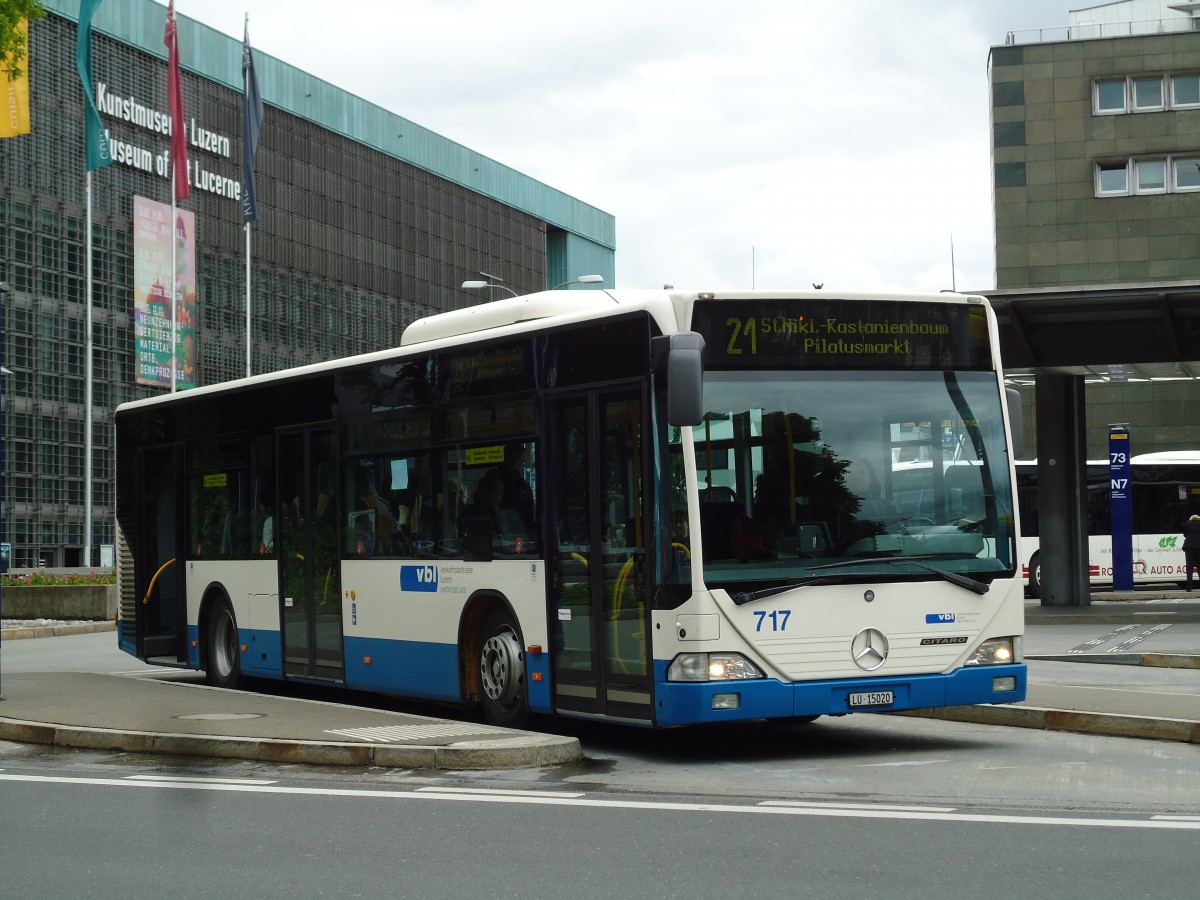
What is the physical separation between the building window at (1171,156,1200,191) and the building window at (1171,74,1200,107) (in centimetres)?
187

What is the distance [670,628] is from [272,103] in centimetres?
7969

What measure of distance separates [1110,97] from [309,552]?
164ft

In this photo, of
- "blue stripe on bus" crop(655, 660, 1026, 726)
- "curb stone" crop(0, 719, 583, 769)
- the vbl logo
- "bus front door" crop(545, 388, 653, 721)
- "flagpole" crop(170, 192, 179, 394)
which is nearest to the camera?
"blue stripe on bus" crop(655, 660, 1026, 726)

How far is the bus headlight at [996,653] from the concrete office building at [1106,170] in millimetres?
48992

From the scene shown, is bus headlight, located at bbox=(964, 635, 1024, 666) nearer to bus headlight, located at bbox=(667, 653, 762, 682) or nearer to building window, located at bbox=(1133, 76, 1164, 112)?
bus headlight, located at bbox=(667, 653, 762, 682)

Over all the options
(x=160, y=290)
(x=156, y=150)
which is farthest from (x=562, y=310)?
(x=156, y=150)

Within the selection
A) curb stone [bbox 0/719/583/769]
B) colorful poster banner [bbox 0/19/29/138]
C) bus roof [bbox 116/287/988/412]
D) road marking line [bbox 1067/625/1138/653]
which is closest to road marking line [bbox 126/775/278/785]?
curb stone [bbox 0/719/583/769]

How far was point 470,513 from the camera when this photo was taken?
1301cm

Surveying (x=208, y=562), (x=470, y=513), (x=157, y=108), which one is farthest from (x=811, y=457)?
(x=157, y=108)

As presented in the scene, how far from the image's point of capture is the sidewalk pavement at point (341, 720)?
11.3 meters

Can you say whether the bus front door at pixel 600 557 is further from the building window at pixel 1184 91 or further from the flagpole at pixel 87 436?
the flagpole at pixel 87 436

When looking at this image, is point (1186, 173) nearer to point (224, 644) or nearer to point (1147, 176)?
point (1147, 176)

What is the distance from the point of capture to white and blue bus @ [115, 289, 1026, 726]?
35.7 feet

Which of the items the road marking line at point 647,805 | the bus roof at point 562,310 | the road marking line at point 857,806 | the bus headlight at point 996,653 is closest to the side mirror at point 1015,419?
the bus roof at point 562,310
